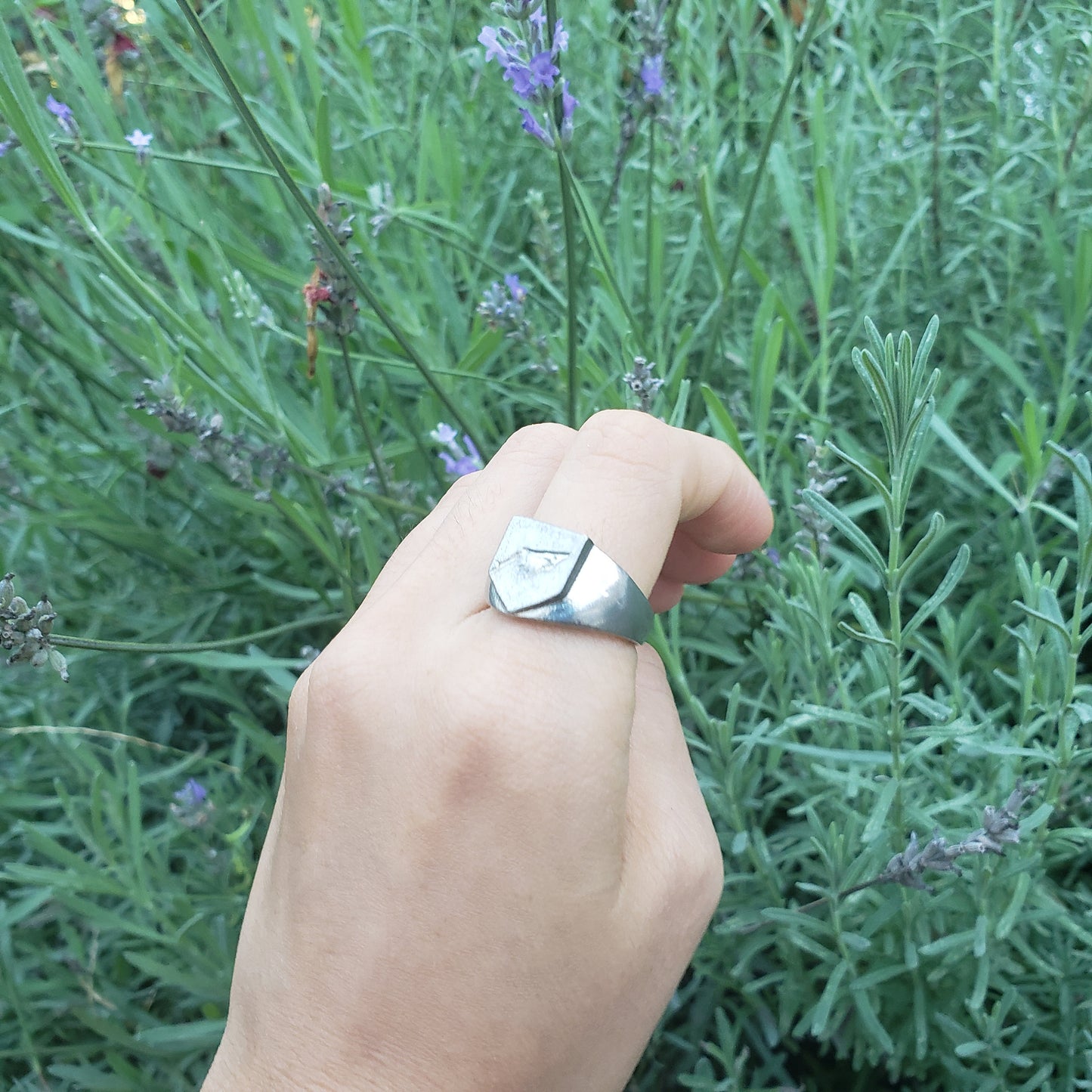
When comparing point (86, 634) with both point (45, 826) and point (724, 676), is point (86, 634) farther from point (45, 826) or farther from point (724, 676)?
point (724, 676)

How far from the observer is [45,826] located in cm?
138

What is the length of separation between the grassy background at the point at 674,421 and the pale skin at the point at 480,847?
19 centimetres

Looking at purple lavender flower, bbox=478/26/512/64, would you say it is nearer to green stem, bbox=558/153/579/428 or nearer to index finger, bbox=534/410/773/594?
green stem, bbox=558/153/579/428

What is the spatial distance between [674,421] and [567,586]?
1.28ft

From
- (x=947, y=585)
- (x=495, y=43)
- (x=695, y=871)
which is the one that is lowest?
(x=695, y=871)

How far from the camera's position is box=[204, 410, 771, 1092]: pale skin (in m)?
0.65

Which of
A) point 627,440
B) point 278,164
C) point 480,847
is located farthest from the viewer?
point 278,164

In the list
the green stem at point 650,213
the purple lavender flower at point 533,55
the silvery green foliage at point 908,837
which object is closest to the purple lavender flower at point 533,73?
the purple lavender flower at point 533,55

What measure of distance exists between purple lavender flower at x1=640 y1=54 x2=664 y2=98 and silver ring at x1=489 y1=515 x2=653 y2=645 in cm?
72

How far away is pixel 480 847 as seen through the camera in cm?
66

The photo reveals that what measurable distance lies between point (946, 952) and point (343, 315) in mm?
968

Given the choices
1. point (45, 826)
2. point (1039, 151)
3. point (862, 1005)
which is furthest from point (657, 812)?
point (1039, 151)

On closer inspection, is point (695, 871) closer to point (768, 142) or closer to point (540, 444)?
point (540, 444)

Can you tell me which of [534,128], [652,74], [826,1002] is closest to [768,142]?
[652,74]
